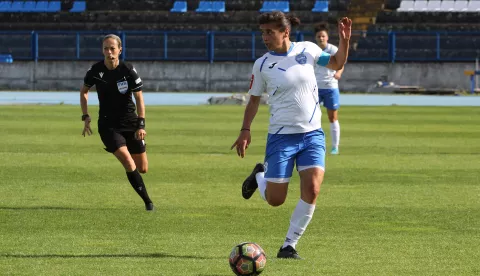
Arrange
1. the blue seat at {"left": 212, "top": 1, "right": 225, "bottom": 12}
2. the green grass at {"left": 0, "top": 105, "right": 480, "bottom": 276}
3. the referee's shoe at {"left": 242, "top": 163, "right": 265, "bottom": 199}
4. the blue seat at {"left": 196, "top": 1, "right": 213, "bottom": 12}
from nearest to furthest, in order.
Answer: the green grass at {"left": 0, "top": 105, "right": 480, "bottom": 276} < the referee's shoe at {"left": 242, "top": 163, "right": 265, "bottom": 199} < the blue seat at {"left": 212, "top": 1, "right": 225, "bottom": 12} < the blue seat at {"left": 196, "top": 1, "right": 213, "bottom": 12}

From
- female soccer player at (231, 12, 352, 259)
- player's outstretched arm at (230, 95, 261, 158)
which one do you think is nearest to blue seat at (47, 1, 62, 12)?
player's outstretched arm at (230, 95, 261, 158)

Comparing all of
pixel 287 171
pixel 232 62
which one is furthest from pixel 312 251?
pixel 232 62

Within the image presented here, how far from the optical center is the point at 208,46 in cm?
4400

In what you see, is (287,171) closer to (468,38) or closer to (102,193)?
(102,193)

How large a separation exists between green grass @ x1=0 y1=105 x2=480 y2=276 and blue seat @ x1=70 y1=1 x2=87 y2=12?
2983 centimetres

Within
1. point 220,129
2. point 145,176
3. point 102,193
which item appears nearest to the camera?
point 102,193

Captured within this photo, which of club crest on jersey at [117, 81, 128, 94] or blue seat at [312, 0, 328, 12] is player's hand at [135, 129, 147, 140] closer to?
club crest on jersey at [117, 81, 128, 94]

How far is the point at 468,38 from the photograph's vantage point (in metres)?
42.9

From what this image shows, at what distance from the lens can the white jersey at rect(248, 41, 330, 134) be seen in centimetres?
852

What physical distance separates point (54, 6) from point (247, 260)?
45.6 metres

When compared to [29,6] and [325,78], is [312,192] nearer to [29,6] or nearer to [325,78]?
[325,78]

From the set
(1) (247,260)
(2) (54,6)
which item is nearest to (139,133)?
(1) (247,260)

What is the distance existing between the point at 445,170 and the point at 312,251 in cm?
727

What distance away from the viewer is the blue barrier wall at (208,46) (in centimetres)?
4294
